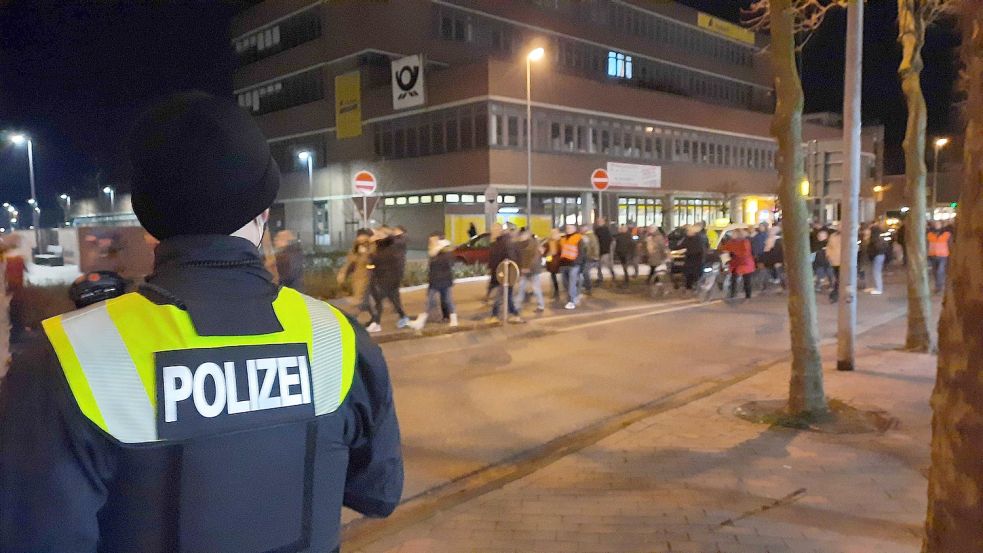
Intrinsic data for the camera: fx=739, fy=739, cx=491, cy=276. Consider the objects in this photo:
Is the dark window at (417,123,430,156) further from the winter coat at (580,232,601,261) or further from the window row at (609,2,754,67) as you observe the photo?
the winter coat at (580,232,601,261)

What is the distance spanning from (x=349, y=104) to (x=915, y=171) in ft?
110

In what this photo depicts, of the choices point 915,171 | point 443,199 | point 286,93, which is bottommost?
point 915,171

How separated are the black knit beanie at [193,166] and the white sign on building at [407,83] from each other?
102 feet

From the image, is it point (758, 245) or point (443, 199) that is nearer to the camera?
point (758, 245)

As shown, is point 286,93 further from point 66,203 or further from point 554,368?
point 66,203

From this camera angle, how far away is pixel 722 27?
56.4m

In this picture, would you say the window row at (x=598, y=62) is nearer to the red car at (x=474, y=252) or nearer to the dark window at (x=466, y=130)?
the dark window at (x=466, y=130)

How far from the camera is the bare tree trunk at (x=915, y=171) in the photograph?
9.66 m

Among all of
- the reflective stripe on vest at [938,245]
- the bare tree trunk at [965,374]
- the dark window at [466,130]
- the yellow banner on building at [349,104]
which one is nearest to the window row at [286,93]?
the yellow banner on building at [349,104]

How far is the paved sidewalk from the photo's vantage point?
441 centimetres

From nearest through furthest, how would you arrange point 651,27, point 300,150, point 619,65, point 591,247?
point 591,247
point 300,150
point 619,65
point 651,27

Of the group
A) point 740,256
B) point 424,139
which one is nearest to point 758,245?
point 740,256

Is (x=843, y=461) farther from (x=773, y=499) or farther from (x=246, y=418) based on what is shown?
(x=246, y=418)

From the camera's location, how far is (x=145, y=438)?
1380 mm
